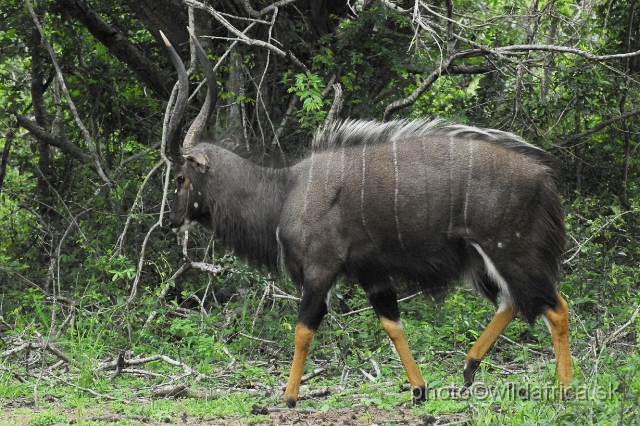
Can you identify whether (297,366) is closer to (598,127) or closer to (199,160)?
(199,160)

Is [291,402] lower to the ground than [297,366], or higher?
lower

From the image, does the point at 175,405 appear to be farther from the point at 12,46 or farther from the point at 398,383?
the point at 12,46

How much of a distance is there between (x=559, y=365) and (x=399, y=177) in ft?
5.09

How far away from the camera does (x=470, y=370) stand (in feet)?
18.8

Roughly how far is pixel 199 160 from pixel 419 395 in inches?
89.8

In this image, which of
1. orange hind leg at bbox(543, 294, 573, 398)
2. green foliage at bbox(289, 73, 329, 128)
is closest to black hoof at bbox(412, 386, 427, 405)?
orange hind leg at bbox(543, 294, 573, 398)

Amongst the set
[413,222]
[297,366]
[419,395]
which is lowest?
[419,395]

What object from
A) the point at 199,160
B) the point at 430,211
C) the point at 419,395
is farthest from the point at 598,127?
the point at 199,160

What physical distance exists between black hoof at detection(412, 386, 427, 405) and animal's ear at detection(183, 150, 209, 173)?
218 centimetres

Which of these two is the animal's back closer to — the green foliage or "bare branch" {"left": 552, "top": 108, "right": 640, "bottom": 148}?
the green foliage

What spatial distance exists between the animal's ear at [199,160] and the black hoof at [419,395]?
7.14 feet

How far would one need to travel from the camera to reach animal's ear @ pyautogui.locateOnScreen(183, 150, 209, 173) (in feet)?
20.4

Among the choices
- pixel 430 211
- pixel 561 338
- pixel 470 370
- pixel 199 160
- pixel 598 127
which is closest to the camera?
pixel 561 338

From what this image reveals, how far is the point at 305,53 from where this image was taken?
929 cm
